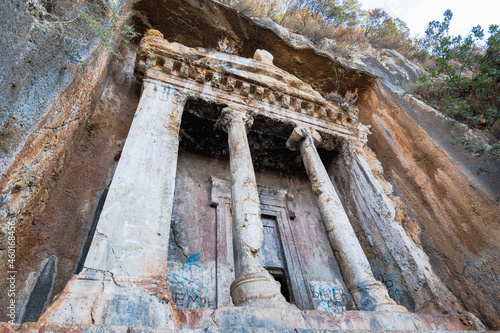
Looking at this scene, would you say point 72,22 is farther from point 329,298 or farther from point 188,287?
point 329,298

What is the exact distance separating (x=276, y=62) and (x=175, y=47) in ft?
16.9

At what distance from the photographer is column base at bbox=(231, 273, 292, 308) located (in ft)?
10.7

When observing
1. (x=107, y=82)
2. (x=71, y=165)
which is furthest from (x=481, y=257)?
(x=107, y=82)

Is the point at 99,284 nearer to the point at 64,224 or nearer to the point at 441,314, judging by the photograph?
the point at 64,224

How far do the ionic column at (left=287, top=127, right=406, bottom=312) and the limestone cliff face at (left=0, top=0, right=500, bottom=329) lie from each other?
1415mm

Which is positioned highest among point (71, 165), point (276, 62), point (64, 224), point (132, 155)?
point (276, 62)

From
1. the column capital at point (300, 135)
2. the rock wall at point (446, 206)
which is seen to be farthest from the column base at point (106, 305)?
the rock wall at point (446, 206)

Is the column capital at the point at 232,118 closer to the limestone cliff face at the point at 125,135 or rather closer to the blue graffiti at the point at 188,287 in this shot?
the limestone cliff face at the point at 125,135

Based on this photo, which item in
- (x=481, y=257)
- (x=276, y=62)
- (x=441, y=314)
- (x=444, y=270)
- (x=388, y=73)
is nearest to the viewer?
(x=441, y=314)

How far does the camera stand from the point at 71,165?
5.12m

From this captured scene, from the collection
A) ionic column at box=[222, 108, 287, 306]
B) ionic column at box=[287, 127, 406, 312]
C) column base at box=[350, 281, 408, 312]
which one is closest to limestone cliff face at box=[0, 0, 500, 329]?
ionic column at box=[287, 127, 406, 312]

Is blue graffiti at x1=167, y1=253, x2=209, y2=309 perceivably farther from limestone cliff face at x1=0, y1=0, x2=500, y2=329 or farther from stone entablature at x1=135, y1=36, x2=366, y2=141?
stone entablature at x1=135, y1=36, x2=366, y2=141

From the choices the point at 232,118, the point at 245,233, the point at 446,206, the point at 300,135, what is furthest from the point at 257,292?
the point at 446,206

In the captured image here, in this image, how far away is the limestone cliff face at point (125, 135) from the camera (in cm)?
369
